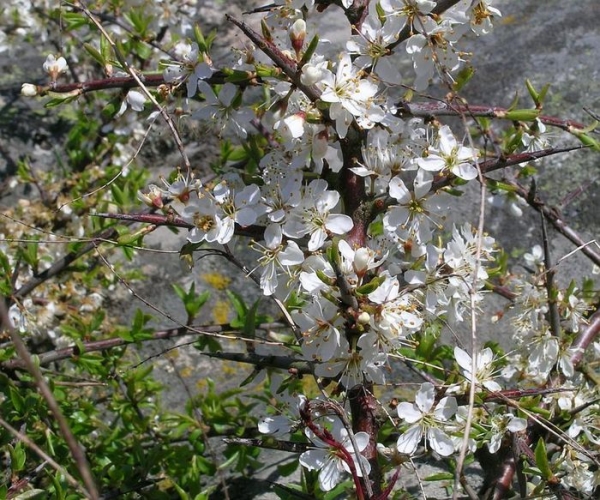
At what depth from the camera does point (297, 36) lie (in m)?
1.80

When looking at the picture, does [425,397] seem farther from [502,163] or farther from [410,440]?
[502,163]

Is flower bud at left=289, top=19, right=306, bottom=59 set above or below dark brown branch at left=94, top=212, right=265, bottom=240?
above

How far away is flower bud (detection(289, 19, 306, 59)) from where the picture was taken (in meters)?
1.78

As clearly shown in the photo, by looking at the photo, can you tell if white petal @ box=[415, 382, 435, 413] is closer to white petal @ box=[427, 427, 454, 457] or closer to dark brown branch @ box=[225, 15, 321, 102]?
white petal @ box=[427, 427, 454, 457]

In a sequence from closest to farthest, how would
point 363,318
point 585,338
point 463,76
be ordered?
point 363,318 < point 463,76 < point 585,338

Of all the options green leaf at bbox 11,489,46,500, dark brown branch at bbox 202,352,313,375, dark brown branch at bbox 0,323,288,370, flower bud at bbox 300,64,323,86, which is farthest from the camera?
dark brown branch at bbox 0,323,288,370

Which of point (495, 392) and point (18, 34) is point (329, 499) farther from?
point (18, 34)

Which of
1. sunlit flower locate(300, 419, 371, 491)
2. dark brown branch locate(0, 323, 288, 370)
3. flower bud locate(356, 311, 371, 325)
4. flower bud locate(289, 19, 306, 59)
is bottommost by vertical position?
dark brown branch locate(0, 323, 288, 370)

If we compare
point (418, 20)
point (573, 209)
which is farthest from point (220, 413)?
point (573, 209)

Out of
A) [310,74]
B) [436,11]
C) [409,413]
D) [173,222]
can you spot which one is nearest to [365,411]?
[409,413]

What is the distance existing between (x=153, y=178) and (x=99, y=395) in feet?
4.04

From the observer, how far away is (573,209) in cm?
337

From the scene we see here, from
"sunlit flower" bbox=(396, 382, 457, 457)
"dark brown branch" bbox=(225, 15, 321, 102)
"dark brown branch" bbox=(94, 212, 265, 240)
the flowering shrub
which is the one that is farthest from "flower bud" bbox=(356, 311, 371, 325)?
"dark brown branch" bbox=(225, 15, 321, 102)

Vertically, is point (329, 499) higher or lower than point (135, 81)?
lower
